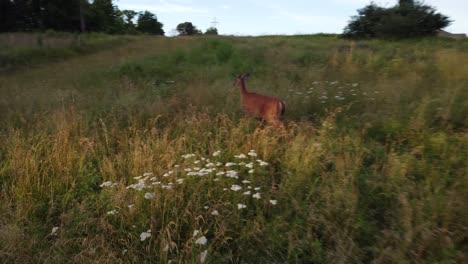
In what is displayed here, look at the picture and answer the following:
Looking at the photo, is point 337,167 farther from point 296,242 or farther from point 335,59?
point 335,59

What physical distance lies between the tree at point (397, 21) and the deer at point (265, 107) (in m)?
15.6

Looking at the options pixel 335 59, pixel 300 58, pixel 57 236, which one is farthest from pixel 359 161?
pixel 300 58

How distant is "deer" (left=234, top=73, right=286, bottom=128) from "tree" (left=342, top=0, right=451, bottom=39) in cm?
1559

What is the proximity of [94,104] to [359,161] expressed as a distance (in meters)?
4.92

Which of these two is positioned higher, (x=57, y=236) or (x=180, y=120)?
(x=180, y=120)

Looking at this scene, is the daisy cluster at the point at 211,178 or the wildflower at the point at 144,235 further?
the daisy cluster at the point at 211,178

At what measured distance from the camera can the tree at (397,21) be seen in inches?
728

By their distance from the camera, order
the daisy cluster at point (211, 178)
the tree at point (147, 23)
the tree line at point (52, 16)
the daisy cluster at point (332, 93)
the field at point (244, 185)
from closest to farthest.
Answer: the field at point (244, 185), the daisy cluster at point (211, 178), the daisy cluster at point (332, 93), the tree line at point (52, 16), the tree at point (147, 23)

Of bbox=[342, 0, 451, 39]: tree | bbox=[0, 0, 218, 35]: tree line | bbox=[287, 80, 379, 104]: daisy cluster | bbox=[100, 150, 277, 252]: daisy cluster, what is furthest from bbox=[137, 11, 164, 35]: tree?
bbox=[100, 150, 277, 252]: daisy cluster

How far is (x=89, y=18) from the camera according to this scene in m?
43.9

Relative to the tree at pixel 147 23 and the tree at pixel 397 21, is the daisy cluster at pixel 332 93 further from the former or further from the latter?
the tree at pixel 147 23

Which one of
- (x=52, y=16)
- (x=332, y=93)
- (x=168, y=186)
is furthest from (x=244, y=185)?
(x=52, y=16)

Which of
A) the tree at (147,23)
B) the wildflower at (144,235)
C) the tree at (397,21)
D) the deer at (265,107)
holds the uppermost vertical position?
the tree at (147,23)

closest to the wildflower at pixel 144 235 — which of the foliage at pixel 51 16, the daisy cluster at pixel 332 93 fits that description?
the daisy cluster at pixel 332 93
